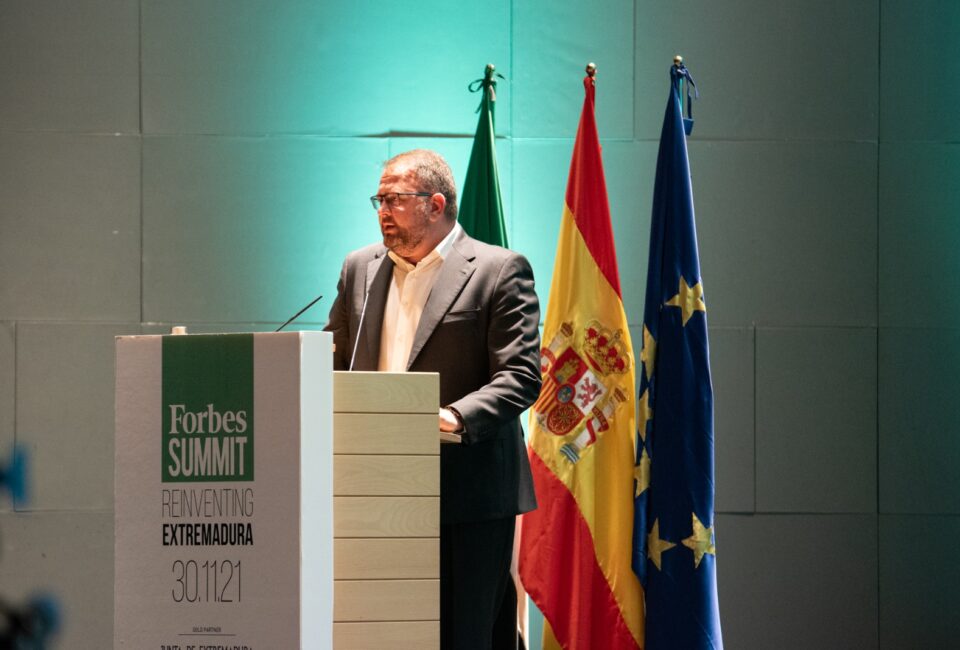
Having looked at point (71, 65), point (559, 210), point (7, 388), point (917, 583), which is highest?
point (71, 65)

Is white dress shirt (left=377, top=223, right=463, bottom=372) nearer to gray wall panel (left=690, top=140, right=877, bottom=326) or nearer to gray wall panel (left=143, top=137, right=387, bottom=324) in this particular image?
gray wall panel (left=143, top=137, right=387, bottom=324)

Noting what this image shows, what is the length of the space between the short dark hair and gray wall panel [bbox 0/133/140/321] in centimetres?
132

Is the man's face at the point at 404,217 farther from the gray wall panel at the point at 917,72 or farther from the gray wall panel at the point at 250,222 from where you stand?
the gray wall panel at the point at 917,72

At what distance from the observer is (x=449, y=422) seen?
260cm

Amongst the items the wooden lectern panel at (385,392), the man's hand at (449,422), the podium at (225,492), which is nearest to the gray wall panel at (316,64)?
the man's hand at (449,422)

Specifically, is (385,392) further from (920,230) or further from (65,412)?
(920,230)

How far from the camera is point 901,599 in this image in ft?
13.3

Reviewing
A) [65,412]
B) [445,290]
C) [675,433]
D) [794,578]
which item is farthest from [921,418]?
[65,412]

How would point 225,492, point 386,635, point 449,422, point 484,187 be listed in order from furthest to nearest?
point 484,187 < point 449,422 < point 386,635 < point 225,492

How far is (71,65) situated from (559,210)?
176 centimetres

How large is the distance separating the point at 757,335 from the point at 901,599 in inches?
42.0

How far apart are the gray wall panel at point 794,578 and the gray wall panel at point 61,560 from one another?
2.16m

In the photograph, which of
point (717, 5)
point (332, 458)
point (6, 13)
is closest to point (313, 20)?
point (6, 13)

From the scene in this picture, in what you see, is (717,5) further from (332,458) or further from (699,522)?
(332,458)
